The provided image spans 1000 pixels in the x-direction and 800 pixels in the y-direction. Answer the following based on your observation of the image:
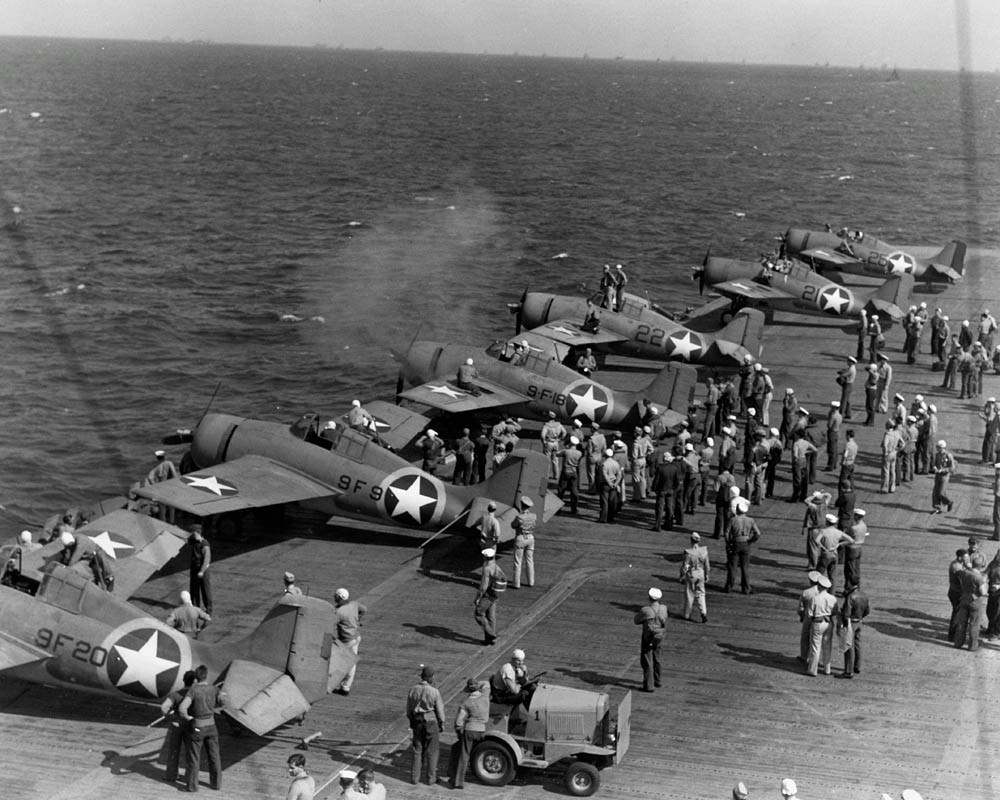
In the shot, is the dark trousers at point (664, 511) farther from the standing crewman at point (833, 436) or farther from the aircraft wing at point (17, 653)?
the aircraft wing at point (17, 653)

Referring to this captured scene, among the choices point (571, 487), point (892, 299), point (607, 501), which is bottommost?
point (607, 501)

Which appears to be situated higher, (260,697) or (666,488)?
(260,697)

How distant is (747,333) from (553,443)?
11799 millimetres

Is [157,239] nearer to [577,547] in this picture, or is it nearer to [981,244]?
[981,244]

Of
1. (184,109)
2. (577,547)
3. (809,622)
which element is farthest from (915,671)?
(184,109)

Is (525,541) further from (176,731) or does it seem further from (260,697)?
(176,731)

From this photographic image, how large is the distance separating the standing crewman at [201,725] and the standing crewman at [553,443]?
1316cm

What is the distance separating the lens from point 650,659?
64.8 ft

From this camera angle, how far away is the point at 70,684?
18.7 metres

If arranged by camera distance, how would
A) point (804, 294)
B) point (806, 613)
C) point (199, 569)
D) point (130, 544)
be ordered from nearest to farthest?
point (806, 613), point (199, 569), point (130, 544), point (804, 294)

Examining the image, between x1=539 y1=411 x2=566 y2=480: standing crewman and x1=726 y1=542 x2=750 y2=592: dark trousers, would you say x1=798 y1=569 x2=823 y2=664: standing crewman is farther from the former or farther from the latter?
x1=539 y1=411 x2=566 y2=480: standing crewman

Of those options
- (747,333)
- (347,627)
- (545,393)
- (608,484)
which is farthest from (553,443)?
(747,333)

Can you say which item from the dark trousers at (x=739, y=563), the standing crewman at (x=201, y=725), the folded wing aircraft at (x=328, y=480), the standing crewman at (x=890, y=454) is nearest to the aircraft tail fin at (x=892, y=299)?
the standing crewman at (x=890, y=454)

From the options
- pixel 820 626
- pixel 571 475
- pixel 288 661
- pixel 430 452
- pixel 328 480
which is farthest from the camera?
pixel 430 452
